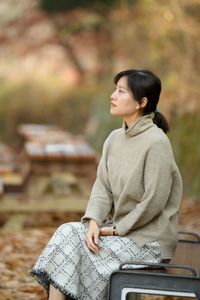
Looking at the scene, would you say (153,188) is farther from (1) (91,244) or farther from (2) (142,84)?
(2) (142,84)

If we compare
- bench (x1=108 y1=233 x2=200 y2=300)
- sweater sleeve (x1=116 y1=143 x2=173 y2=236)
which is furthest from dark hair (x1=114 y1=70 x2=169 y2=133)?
bench (x1=108 y1=233 x2=200 y2=300)

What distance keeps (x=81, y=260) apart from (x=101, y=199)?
1.20 feet

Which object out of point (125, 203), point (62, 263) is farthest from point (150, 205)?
point (62, 263)

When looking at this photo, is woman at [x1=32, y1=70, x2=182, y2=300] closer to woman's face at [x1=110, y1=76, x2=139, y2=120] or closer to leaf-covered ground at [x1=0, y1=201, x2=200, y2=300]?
woman's face at [x1=110, y1=76, x2=139, y2=120]

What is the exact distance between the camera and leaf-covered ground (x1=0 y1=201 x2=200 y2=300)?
16.5ft

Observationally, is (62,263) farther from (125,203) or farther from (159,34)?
(159,34)

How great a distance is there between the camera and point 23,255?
6078 mm

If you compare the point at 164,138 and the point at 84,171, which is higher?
the point at 164,138

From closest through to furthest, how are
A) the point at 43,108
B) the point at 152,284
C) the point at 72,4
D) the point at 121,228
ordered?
the point at 152,284 → the point at 121,228 → the point at 43,108 → the point at 72,4

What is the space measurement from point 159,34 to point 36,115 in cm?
495

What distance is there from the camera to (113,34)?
64.1 feet

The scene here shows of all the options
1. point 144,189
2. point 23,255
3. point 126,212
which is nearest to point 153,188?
point 144,189

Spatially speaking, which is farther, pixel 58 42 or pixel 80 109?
pixel 58 42

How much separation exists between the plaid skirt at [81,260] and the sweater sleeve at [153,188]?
4.1 inches
